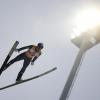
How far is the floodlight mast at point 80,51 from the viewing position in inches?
263

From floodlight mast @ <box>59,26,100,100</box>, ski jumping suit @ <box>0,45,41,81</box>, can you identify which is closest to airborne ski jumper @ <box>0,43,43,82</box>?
ski jumping suit @ <box>0,45,41,81</box>

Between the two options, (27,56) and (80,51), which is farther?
(27,56)

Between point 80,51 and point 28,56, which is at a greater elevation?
point 28,56

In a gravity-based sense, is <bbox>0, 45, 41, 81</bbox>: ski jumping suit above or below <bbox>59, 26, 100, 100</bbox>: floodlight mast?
above

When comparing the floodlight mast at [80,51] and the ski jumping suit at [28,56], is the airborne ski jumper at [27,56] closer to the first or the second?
the ski jumping suit at [28,56]

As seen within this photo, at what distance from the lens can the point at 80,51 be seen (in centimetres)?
773

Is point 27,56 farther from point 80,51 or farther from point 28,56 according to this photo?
point 80,51

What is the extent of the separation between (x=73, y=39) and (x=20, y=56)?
13.5ft

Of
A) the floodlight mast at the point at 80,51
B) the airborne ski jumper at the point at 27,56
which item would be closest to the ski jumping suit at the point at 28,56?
the airborne ski jumper at the point at 27,56

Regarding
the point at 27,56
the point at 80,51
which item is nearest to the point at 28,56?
the point at 27,56

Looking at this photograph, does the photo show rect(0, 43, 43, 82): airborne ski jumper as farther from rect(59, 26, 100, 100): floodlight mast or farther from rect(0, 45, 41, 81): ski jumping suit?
rect(59, 26, 100, 100): floodlight mast

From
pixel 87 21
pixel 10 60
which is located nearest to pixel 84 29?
pixel 87 21

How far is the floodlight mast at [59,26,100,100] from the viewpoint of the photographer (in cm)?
667

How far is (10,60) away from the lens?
12.4 meters
